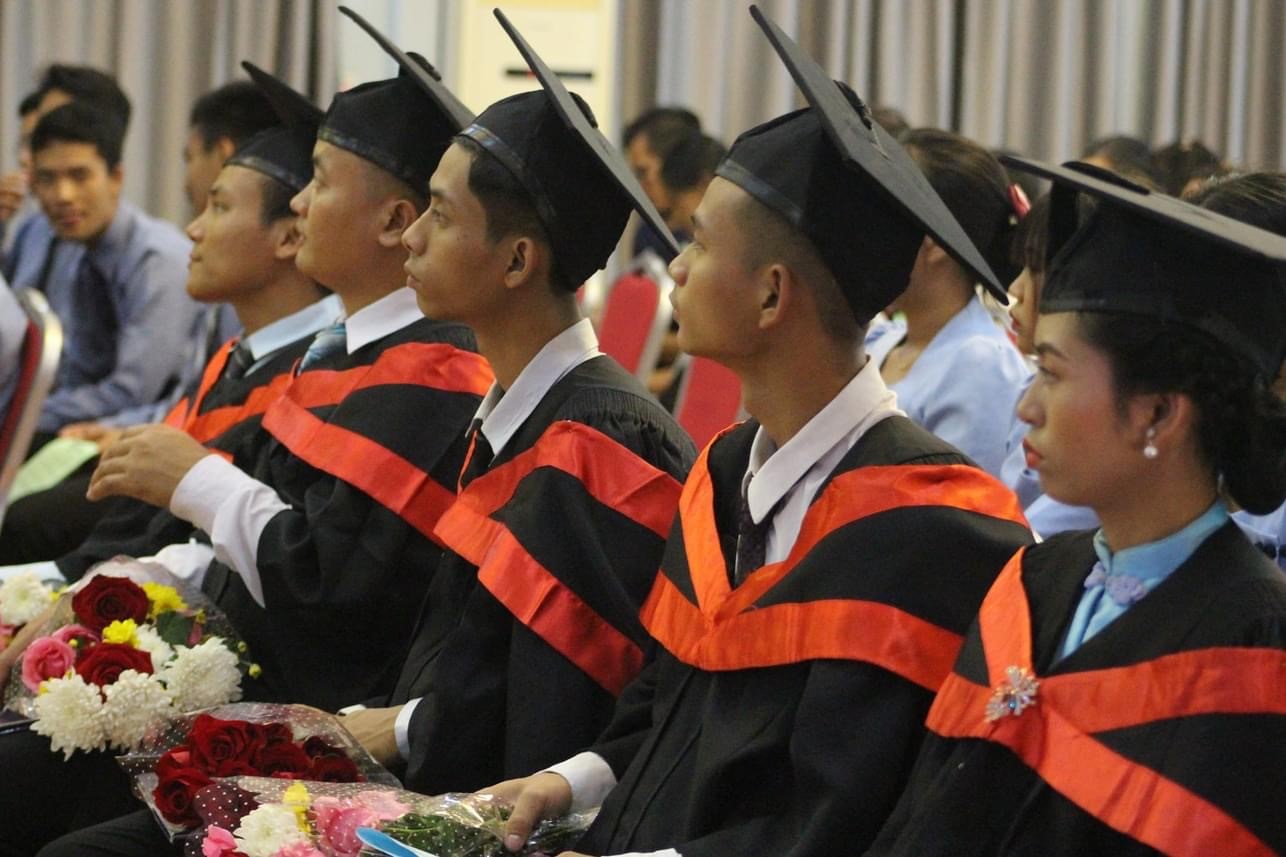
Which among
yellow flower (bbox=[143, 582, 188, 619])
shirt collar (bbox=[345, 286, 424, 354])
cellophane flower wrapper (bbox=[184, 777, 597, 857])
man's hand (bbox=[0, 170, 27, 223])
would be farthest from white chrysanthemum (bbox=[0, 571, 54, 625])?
man's hand (bbox=[0, 170, 27, 223])

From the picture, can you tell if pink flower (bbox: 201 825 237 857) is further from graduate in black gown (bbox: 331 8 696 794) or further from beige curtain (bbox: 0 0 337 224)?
beige curtain (bbox: 0 0 337 224)

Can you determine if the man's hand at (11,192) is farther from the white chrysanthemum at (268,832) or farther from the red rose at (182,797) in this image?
the white chrysanthemum at (268,832)

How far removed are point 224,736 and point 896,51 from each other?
5421 mm

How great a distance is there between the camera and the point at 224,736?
7.12 ft

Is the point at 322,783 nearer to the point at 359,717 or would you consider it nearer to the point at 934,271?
the point at 359,717

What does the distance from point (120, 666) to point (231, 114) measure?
2175 mm

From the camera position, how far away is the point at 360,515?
2.62 meters

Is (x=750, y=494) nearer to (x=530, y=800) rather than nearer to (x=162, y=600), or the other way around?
(x=530, y=800)

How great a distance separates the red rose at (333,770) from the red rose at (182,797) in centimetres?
13

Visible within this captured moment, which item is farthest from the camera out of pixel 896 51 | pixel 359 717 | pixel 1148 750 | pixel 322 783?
pixel 896 51

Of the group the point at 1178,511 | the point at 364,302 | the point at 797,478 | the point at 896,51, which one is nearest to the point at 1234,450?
the point at 1178,511

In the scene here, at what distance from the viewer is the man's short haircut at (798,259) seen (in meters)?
1.92

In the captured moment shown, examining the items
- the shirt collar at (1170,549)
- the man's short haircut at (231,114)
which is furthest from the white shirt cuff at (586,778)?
the man's short haircut at (231,114)

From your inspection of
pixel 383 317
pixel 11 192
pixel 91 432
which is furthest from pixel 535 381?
pixel 11 192
